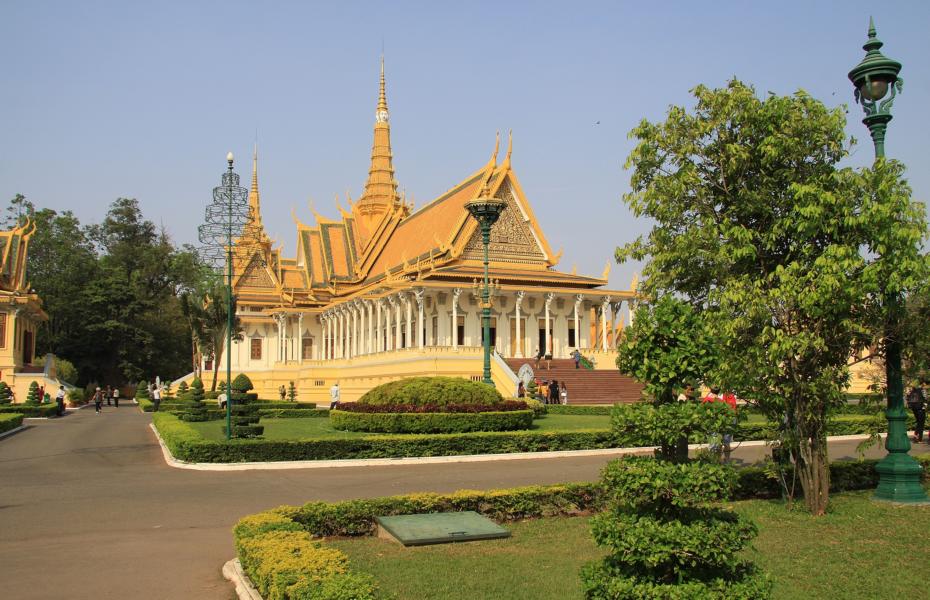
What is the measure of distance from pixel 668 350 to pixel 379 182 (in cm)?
5814

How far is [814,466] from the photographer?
30.9 ft

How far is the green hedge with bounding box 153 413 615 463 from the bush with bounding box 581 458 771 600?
11.0m

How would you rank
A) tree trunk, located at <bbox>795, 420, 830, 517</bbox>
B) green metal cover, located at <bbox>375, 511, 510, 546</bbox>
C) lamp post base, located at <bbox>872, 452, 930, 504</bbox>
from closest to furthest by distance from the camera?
green metal cover, located at <bbox>375, 511, 510, 546</bbox>, tree trunk, located at <bbox>795, 420, 830, 517</bbox>, lamp post base, located at <bbox>872, 452, 930, 504</bbox>

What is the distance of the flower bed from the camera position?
18703 millimetres

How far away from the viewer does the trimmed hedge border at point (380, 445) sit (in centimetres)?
1531

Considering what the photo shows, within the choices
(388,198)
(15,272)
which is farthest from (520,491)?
(388,198)

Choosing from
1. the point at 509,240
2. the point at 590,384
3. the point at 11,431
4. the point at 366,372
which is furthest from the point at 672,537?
the point at 509,240

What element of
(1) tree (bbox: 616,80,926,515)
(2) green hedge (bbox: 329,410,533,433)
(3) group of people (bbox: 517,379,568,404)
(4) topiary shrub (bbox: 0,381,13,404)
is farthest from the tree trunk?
(4) topiary shrub (bbox: 0,381,13,404)

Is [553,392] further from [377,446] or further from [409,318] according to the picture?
[377,446]

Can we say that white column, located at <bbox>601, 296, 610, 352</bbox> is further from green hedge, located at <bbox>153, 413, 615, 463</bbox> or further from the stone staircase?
green hedge, located at <bbox>153, 413, 615, 463</bbox>

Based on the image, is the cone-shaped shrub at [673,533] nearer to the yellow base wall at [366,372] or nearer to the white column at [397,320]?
the yellow base wall at [366,372]

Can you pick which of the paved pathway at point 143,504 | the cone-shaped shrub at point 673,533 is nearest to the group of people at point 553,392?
the paved pathway at point 143,504


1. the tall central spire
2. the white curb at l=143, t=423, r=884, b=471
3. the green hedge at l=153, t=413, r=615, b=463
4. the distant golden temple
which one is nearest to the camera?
the white curb at l=143, t=423, r=884, b=471

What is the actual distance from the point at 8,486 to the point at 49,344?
179 feet
